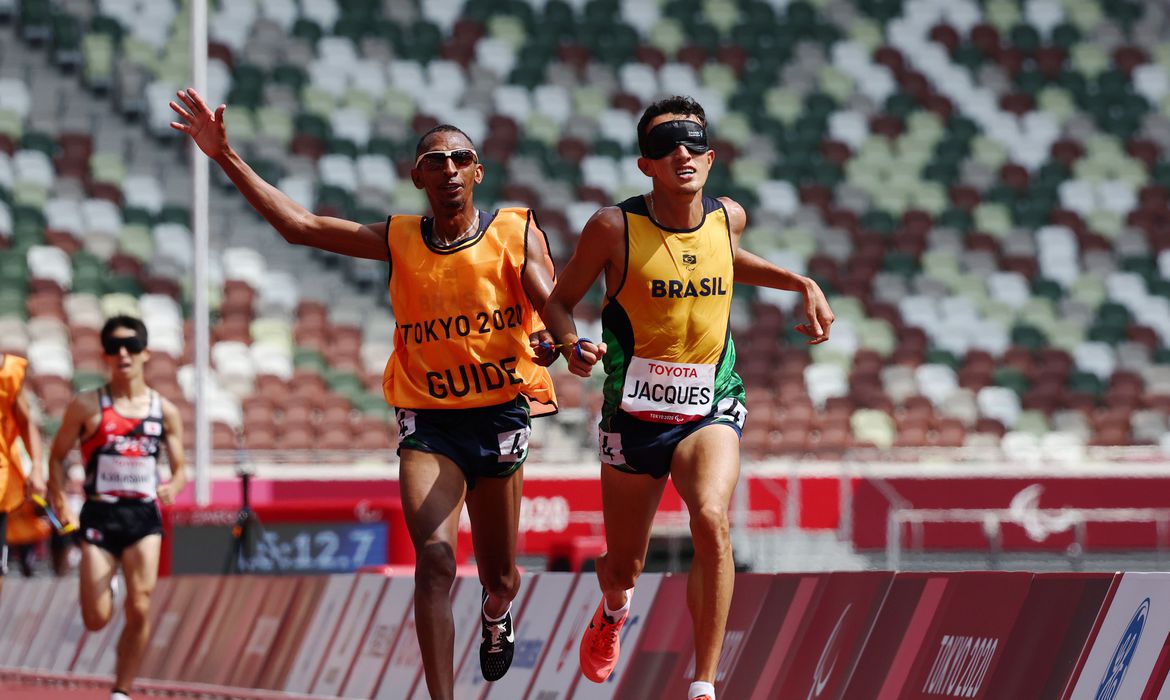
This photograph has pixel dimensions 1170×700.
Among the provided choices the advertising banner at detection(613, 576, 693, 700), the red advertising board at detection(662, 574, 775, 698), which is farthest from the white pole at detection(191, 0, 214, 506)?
the red advertising board at detection(662, 574, 775, 698)

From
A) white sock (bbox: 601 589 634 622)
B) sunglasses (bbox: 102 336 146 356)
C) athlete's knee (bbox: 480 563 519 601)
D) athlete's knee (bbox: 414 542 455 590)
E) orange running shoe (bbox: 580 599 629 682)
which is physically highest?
sunglasses (bbox: 102 336 146 356)

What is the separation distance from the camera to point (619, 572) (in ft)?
25.6

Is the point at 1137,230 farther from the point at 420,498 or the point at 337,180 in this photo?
the point at 420,498

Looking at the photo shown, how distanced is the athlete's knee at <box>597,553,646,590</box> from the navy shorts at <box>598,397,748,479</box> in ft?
1.49

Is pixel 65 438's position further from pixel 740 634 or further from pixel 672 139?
pixel 672 139

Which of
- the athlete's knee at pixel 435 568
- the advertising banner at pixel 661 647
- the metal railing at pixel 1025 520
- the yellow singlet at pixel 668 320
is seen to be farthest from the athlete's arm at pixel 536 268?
the metal railing at pixel 1025 520

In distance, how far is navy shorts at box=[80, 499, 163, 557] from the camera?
436 inches

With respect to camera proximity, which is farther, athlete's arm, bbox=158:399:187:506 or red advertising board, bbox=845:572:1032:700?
athlete's arm, bbox=158:399:187:506

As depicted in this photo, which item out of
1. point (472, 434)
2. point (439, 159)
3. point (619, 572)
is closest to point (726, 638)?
point (619, 572)

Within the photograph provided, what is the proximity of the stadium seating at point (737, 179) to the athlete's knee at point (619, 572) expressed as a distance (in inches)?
517

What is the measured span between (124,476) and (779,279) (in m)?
5.09

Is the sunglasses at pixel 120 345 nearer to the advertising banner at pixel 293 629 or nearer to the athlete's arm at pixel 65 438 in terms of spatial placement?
the athlete's arm at pixel 65 438

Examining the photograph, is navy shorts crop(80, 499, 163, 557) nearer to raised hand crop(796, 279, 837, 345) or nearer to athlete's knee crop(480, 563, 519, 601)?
athlete's knee crop(480, 563, 519, 601)

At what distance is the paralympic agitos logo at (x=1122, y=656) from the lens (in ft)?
18.5
